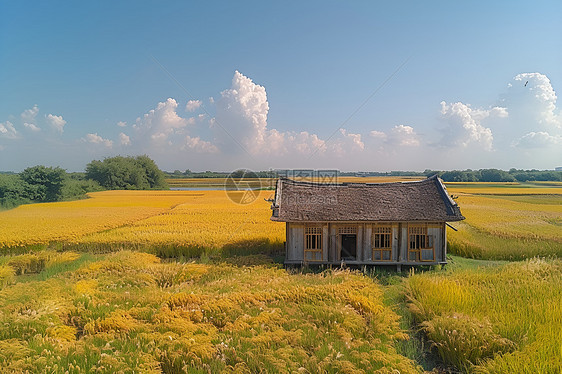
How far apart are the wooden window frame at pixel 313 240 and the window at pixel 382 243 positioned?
268cm

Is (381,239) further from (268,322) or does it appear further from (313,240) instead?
(268,322)

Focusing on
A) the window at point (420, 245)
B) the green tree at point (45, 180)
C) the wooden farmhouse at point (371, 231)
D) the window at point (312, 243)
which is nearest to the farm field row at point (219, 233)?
the window at point (312, 243)

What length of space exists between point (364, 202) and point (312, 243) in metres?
3.60

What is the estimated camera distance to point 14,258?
579 inches

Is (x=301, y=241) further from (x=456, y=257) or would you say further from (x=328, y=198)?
(x=456, y=257)

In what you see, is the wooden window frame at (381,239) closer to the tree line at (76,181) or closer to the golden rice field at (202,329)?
the golden rice field at (202,329)

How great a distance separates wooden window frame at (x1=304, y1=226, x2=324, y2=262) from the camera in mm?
14398

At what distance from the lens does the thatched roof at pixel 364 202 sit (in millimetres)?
14148

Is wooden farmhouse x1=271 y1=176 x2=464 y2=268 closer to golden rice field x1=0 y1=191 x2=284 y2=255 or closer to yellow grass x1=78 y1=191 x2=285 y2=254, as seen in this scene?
golden rice field x1=0 y1=191 x2=284 y2=255

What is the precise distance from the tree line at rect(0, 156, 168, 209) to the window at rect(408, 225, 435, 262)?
1928 inches

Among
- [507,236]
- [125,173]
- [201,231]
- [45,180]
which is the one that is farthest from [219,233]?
[125,173]

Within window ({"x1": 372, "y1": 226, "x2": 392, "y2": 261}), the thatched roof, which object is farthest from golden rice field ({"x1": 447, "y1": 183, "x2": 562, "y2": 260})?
window ({"x1": 372, "y1": 226, "x2": 392, "y2": 261})

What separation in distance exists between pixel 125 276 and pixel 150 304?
171 inches

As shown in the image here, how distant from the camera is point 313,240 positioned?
14.5 metres
